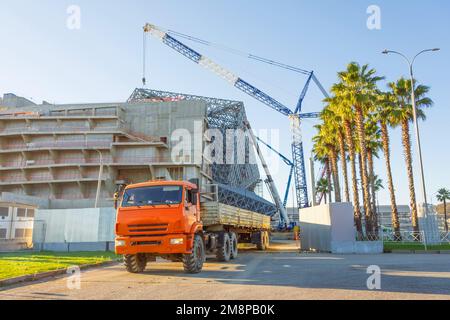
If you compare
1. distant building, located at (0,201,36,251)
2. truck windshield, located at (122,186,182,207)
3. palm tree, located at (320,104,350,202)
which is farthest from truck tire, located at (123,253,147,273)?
palm tree, located at (320,104,350,202)

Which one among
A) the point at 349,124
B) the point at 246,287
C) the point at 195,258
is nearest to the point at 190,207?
the point at 195,258

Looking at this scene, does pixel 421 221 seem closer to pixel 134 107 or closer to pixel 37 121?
pixel 134 107

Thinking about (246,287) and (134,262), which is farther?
(134,262)

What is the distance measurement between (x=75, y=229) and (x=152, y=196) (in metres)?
17.7

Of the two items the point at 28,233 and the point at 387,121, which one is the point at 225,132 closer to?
the point at 387,121

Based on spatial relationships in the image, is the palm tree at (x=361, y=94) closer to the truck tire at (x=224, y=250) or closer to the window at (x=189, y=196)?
the truck tire at (x=224, y=250)

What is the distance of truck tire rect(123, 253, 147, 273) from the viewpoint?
12312mm

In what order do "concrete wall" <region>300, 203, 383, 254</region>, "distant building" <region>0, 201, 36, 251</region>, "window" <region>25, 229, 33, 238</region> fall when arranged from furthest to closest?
"window" <region>25, 229, 33, 238</region>, "distant building" <region>0, 201, 36, 251</region>, "concrete wall" <region>300, 203, 383, 254</region>

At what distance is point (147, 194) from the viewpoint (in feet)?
39.3

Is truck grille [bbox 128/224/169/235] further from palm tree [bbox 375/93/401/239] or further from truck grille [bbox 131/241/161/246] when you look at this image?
palm tree [bbox 375/93/401/239]

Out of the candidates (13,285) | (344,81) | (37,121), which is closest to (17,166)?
(37,121)

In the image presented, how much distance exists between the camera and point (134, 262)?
12.4 metres

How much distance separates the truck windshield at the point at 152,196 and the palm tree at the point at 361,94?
76.4 ft

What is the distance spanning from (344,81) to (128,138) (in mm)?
42614
